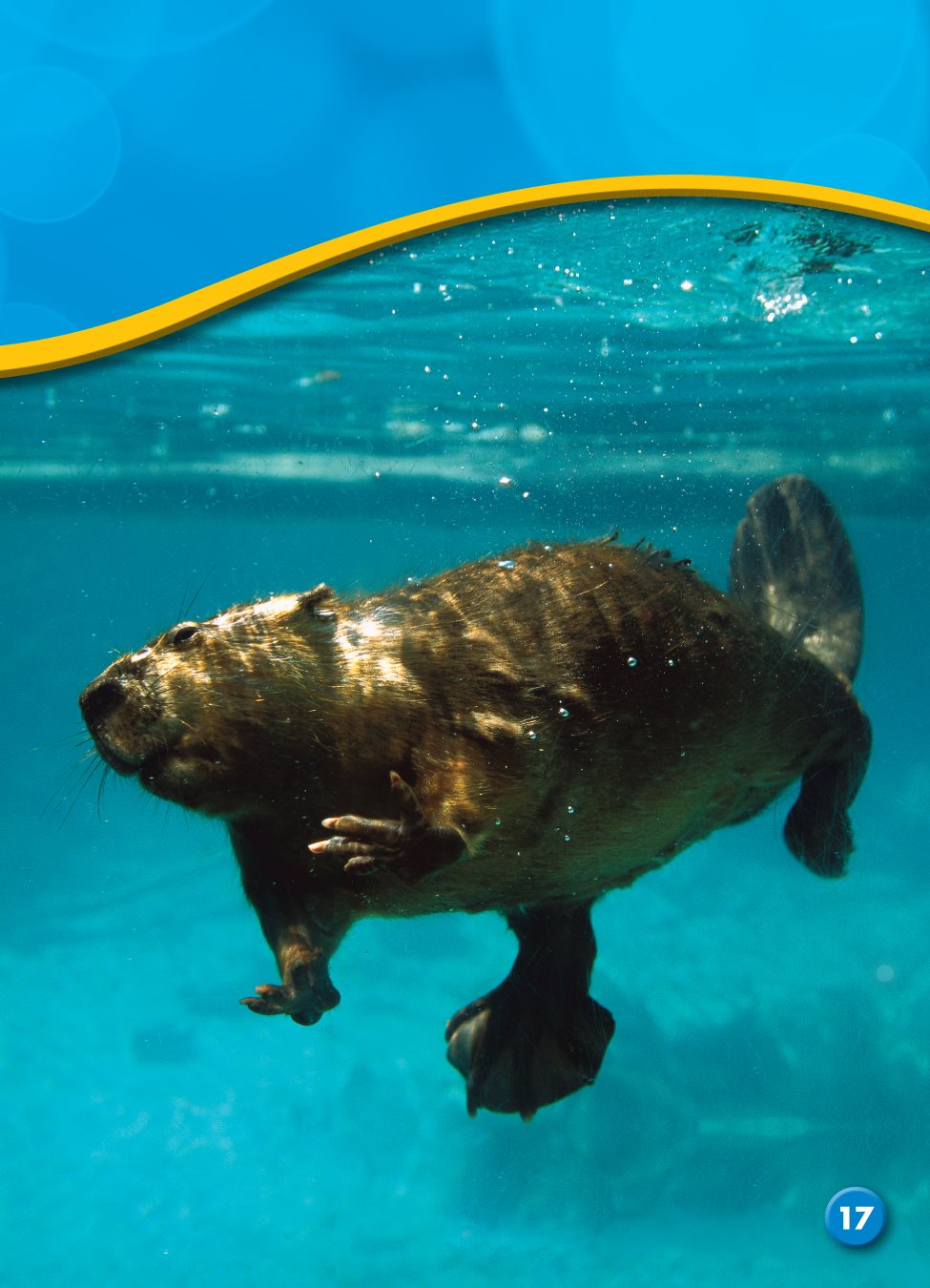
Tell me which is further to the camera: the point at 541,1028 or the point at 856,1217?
the point at 856,1217

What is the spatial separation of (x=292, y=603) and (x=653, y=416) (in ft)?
29.4

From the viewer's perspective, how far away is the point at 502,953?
15.7 m

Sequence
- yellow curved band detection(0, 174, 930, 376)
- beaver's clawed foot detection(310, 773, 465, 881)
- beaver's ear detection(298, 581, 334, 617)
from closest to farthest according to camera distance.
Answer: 1. beaver's clawed foot detection(310, 773, 465, 881)
2. beaver's ear detection(298, 581, 334, 617)
3. yellow curved band detection(0, 174, 930, 376)

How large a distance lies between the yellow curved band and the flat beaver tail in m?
2.06

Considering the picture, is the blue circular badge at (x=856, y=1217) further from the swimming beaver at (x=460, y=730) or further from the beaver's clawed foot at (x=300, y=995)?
the beaver's clawed foot at (x=300, y=995)

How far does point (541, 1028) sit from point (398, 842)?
8.02 feet

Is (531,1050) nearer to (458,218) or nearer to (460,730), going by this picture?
(460,730)

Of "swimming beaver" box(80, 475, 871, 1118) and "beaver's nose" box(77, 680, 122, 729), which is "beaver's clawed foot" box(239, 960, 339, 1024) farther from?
"beaver's nose" box(77, 680, 122, 729)

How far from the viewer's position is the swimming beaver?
327 cm

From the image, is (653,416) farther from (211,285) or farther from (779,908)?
(779,908)

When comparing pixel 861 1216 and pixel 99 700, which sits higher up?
pixel 99 700

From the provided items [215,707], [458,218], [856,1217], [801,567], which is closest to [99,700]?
[215,707]

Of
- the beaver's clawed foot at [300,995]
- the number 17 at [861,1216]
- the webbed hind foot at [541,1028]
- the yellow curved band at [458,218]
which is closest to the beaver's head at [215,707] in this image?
the beaver's clawed foot at [300,995]

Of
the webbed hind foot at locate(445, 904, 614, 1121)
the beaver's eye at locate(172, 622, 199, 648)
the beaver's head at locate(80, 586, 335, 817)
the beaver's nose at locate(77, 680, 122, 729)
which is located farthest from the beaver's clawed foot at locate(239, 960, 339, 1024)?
the webbed hind foot at locate(445, 904, 614, 1121)
